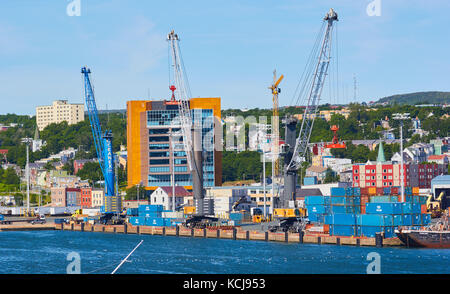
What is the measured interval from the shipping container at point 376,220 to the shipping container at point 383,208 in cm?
53

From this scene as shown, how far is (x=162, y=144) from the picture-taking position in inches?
6462

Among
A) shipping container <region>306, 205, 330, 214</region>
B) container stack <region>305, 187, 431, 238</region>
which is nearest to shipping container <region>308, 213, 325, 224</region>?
container stack <region>305, 187, 431, 238</region>

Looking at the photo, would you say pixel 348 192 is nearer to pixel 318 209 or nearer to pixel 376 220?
pixel 318 209

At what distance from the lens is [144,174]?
6496 inches

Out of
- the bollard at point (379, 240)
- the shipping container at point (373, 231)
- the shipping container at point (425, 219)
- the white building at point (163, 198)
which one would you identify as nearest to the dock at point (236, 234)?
the bollard at point (379, 240)

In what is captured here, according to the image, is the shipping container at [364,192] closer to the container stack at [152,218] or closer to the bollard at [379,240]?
the bollard at [379,240]

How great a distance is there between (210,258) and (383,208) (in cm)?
1948

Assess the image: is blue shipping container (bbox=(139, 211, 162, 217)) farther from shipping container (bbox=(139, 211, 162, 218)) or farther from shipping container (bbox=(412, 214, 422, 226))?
shipping container (bbox=(412, 214, 422, 226))

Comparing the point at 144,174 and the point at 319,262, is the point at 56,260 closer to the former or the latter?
the point at 319,262

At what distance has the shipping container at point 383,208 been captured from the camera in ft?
263

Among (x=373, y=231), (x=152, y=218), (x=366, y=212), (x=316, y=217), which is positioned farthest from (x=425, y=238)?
(x=152, y=218)

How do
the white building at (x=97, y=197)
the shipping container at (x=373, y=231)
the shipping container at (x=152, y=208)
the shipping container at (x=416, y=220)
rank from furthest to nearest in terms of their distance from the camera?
1. the white building at (x=97, y=197)
2. the shipping container at (x=152, y=208)
3. the shipping container at (x=416, y=220)
4. the shipping container at (x=373, y=231)
